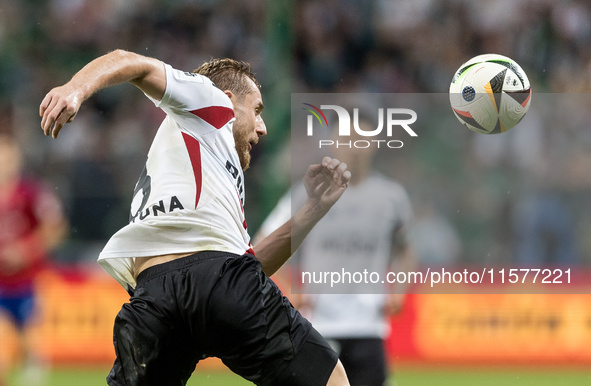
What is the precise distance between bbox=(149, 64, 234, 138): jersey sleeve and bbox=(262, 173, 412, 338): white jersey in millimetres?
2271

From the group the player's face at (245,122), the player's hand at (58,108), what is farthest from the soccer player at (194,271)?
the player's hand at (58,108)

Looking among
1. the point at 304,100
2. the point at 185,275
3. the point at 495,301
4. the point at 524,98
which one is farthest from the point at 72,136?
the point at 185,275

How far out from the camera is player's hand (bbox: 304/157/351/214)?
4238 mm

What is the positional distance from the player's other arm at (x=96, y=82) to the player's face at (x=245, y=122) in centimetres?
60

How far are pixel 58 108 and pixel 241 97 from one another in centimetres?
123

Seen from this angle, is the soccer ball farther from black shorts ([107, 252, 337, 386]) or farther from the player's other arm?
the player's other arm

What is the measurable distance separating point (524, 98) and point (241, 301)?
2.42 metres

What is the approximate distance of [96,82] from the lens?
309 centimetres

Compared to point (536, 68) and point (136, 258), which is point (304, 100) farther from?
point (136, 258)

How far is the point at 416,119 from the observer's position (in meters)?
9.00

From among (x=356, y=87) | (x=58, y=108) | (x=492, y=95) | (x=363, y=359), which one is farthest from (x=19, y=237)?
(x=58, y=108)

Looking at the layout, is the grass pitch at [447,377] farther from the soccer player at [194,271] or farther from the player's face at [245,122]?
the soccer player at [194,271]

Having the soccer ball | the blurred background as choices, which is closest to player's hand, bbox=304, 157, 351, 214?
the soccer ball

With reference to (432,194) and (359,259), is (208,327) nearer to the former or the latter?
(359,259)
